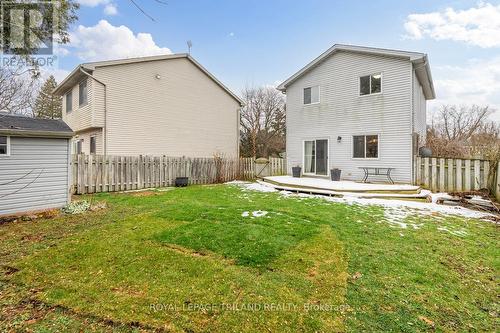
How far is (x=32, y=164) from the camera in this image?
21.4 feet

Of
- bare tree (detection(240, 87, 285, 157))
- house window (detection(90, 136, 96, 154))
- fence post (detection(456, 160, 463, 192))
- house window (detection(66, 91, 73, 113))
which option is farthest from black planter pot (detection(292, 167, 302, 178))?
bare tree (detection(240, 87, 285, 157))

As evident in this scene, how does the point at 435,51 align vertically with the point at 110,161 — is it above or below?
above

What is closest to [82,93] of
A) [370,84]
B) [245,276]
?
[245,276]

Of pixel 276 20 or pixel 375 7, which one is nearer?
pixel 375 7

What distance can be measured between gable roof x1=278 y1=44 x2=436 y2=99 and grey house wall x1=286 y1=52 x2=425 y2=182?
258 millimetres

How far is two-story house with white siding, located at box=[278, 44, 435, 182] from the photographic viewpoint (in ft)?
Result: 37.4

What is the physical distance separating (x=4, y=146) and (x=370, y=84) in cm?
1408

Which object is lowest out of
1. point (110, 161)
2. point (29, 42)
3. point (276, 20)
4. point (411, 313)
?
point (411, 313)

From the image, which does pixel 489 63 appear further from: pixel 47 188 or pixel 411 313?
pixel 47 188

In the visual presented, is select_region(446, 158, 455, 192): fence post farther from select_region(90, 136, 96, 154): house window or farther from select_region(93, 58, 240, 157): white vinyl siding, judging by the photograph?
select_region(90, 136, 96, 154): house window

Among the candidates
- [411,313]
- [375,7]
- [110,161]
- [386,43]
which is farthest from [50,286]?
[386,43]

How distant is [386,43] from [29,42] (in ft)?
57.5

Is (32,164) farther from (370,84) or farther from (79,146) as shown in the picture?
(370,84)

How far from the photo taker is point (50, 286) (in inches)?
114
